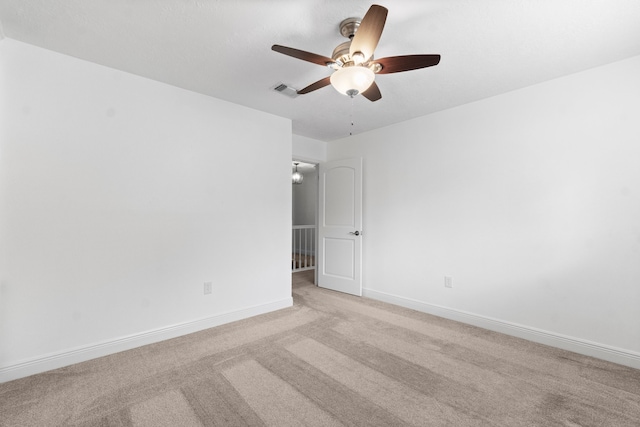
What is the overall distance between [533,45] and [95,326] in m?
4.05

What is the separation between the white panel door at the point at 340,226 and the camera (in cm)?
425

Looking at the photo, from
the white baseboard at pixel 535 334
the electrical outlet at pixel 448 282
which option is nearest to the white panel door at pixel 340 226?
the white baseboard at pixel 535 334

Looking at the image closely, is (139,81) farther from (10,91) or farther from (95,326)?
(95,326)

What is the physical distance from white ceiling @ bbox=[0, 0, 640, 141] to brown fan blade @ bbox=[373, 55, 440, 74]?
268mm

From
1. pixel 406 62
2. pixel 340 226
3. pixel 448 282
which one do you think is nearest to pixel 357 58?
pixel 406 62

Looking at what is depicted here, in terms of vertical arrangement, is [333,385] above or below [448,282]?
below

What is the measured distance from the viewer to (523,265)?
280 cm

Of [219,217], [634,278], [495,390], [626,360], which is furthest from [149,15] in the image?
[626,360]

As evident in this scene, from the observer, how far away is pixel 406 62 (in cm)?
179

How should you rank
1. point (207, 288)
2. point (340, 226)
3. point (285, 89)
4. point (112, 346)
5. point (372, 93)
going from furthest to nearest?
point (340, 226) → point (207, 288) → point (285, 89) → point (112, 346) → point (372, 93)

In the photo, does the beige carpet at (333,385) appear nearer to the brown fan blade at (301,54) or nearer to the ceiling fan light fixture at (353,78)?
the ceiling fan light fixture at (353,78)

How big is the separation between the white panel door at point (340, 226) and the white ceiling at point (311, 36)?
1725 millimetres

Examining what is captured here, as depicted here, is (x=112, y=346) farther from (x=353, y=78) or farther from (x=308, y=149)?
(x=308, y=149)

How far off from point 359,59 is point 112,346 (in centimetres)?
294
